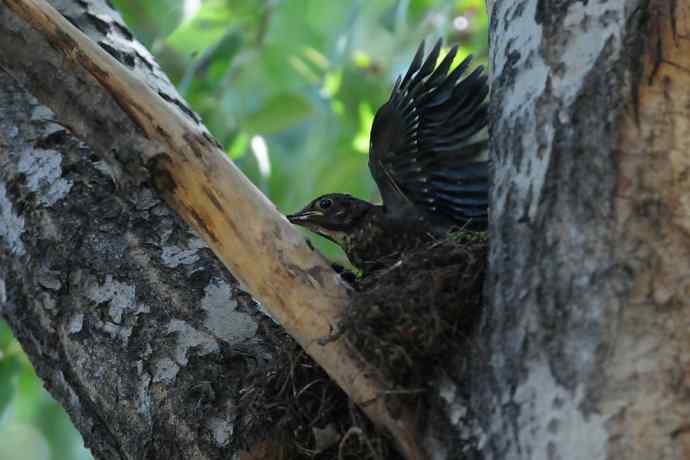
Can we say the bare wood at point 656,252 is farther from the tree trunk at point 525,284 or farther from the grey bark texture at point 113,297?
the grey bark texture at point 113,297

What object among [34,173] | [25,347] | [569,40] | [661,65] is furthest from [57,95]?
[661,65]

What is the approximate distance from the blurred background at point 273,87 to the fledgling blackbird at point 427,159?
975mm

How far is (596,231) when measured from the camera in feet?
6.17

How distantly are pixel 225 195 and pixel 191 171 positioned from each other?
0.09 meters

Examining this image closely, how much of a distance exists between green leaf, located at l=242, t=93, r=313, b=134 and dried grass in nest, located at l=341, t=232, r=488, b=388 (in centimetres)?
224

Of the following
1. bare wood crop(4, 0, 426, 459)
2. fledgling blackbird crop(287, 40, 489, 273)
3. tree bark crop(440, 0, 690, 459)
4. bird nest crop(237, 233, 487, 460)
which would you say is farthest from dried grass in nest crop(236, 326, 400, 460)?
fledgling blackbird crop(287, 40, 489, 273)

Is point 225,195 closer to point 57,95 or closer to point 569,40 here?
point 57,95

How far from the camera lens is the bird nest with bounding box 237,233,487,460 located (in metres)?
2.04

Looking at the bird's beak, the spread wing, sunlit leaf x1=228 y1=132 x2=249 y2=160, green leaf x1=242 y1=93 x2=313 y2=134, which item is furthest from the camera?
sunlit leaf x1=228 y1=132 x2=249 y2=160

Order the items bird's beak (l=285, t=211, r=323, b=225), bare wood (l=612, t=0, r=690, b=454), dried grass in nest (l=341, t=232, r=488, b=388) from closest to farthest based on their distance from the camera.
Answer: bare wood (l=612, t=0, r=690, b=454) < dried grass in nest (l=341, t=232, r=488, b=388) < bird's beak (l=285, t=211, r=323, b=225)

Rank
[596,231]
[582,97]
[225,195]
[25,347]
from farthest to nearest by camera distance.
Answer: [25,347] < [225,195] < [582,97] < [596,231]

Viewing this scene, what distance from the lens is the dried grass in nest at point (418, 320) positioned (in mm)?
2031

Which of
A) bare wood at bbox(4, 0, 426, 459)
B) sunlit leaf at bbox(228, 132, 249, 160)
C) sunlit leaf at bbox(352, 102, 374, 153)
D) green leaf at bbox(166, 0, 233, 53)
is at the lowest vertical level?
bare wood at bbox(4, 0, 426, 459)

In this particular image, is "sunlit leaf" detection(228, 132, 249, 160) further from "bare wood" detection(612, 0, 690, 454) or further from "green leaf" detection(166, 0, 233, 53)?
"bare wood" detection(612, 0, 690, 454)
